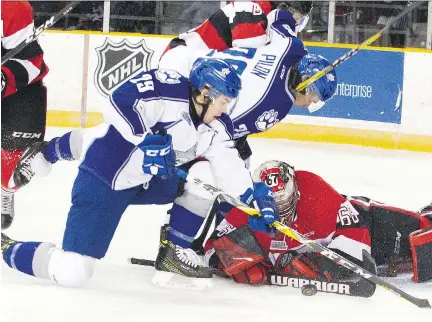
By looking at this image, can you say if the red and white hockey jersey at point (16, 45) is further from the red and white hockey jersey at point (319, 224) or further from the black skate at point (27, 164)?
the red and white hockey jersey at point (319, 224)

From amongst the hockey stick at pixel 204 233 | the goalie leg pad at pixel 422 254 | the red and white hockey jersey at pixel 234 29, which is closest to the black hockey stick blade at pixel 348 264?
the goalie leg pad at pixel 422 254

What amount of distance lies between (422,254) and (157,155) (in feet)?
2.97

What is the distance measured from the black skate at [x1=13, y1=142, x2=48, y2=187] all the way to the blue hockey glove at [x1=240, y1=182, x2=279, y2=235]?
0.93m

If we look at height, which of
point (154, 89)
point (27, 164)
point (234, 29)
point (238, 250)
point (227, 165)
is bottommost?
point (238, 250)

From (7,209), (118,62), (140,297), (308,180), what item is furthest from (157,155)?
(118,62)

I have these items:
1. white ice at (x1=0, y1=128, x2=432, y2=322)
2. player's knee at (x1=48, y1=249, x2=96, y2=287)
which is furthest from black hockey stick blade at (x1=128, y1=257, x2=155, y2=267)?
player's knee at (x1=48, y1=249, x2=96, y2=287)

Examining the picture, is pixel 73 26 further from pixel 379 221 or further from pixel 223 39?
pixel 379 221

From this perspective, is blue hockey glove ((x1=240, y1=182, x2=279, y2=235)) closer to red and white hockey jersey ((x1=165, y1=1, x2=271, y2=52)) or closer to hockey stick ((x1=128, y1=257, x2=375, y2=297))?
hockey stick ((x1=128, y1=257, x2=375, y2=297))

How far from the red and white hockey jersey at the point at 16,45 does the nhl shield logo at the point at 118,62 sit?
2.41 meters

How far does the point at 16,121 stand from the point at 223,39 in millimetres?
824

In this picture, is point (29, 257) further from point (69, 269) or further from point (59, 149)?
point (59, 149)

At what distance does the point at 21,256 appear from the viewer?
2.80 m

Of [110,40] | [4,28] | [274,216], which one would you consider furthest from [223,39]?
[110,40]

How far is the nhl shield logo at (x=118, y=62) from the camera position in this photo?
6.05 meters
